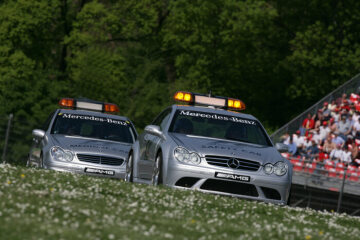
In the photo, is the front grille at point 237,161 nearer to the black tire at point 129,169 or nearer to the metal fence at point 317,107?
the black tire at point 129,169

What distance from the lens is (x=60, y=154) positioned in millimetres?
17078

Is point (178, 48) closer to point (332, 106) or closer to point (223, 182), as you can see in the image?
point (332, 106)

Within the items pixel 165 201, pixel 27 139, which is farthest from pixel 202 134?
pixel 27 139

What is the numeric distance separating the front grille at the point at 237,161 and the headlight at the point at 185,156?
17 cm

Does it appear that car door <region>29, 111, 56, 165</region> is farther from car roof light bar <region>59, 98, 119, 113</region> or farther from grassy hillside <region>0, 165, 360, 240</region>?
grassy hillside <region>0, 165, 360, 240</region>

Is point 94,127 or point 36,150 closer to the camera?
point 36,150

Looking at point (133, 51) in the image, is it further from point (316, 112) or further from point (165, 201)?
point (165, 201)

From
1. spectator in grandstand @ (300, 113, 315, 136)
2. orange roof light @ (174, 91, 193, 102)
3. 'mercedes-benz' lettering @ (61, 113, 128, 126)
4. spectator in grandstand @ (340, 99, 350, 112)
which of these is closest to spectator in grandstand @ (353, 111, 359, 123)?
spectator in grandstand @ (340, 99, 350, 112)

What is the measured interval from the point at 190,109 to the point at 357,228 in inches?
196

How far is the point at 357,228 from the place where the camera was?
11258mm

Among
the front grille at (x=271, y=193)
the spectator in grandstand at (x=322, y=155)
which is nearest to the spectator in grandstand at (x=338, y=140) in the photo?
the spectator in grandstand at (x=322, y=155)

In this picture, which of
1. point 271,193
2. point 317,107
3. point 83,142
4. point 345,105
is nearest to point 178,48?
point 317,107

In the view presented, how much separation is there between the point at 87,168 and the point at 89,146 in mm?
496

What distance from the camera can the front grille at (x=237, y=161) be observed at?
13.7m
